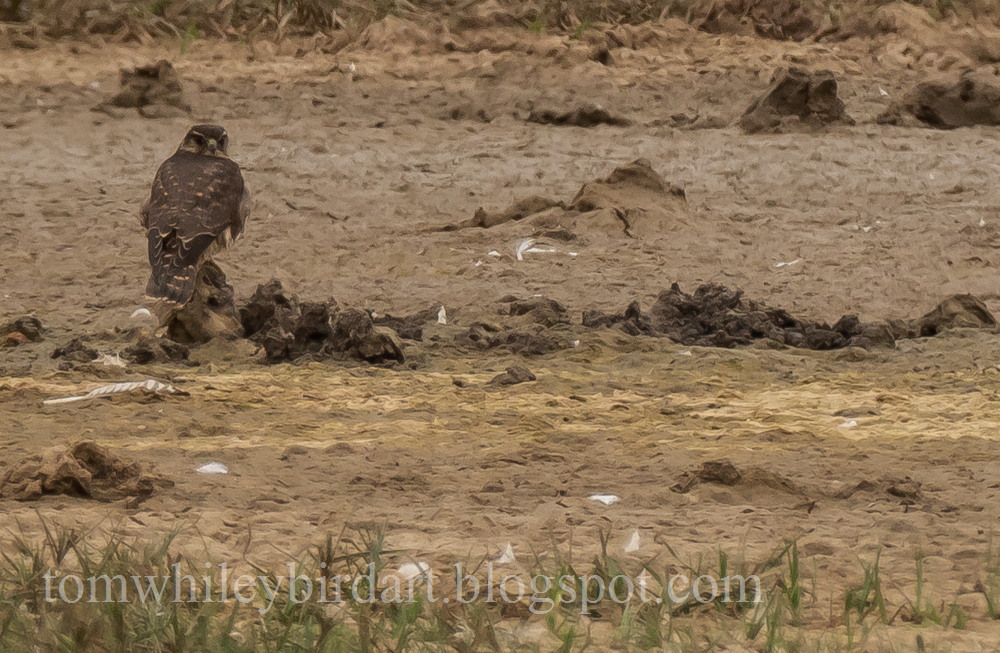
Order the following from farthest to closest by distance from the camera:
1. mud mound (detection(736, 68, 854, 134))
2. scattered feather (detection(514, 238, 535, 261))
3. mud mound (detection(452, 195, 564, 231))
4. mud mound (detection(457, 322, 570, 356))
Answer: mud mound (detection(736, 68, 854, 134)), mud mound (detection(452, 195, 564, 231)), scattered feather (detection(514, 238, 535, 261)), mud mound (detection(457, 322, 570, 356))

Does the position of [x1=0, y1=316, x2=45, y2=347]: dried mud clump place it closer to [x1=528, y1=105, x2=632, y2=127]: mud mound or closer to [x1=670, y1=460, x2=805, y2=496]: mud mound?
[x1=670, y1=460, x2=805, y2=496]: mud mound

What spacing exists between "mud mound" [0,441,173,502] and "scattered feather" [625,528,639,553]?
50.3 inches

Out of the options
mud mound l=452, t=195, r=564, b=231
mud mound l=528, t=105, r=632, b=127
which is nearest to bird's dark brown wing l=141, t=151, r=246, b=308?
mud mound l=452, t=195, r=564, b=231

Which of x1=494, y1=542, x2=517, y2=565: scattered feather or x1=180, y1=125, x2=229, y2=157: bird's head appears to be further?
x1=180, y1=125, x2=229, y2=157: bird's head

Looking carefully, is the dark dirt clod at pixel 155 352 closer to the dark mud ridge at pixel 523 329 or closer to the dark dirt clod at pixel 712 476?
the dark mud ridge at pixel 523 329

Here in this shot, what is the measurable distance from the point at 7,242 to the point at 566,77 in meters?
5.08

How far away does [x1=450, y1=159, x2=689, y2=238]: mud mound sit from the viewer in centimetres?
911

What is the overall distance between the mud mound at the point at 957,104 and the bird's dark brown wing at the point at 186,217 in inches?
230

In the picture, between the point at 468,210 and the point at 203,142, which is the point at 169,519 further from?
the point at 468,210

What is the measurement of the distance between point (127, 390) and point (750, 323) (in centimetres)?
243

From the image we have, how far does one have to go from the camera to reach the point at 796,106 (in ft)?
38.9

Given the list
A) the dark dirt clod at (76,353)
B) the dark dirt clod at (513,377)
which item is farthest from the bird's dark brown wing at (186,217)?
the dark dirt clod at (513,377)

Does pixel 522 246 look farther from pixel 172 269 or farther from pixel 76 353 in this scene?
pixel 76 353

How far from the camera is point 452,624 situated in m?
3.69
